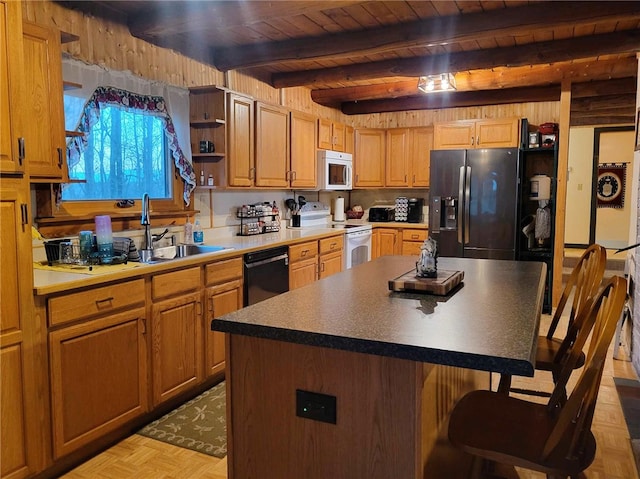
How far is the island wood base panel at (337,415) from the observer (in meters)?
1.36

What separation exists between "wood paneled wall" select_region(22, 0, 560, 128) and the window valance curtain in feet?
0.27

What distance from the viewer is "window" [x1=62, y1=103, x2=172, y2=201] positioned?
305 cm

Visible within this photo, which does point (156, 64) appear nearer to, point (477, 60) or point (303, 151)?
point (303, 151)

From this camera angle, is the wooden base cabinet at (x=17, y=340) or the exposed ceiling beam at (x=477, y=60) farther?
the exposed ceiling beam at (x=477, y=60)

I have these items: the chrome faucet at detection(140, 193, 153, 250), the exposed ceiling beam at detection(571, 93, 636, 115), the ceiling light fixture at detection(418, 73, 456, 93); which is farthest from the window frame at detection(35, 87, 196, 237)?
the exposed ceiling beam at detection(571, 93, 636, 115)

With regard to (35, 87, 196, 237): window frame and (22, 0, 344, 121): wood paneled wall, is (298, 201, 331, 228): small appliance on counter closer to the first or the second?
(22, 0, 344, 121): wood paneled wall

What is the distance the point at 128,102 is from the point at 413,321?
257cm

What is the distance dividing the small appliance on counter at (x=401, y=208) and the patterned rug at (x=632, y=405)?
3.15 metres

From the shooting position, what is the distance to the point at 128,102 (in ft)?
10.6

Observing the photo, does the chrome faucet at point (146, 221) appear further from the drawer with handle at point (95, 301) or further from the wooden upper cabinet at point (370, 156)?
the wooden upper cabinet at point (370, 156)

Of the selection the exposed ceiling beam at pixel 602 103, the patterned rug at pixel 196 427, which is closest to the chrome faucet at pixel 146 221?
the patterned rug at pixel 196 427

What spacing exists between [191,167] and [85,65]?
1.06 metres

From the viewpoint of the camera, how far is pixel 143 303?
8.70 ft

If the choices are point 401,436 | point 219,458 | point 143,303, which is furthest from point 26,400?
point 401,436
